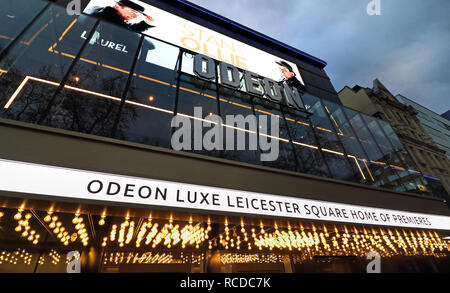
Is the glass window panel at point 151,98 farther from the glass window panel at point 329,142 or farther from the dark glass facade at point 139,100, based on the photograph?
the glass window panel at point 329,142

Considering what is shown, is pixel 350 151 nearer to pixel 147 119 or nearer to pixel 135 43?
pixel 147 119

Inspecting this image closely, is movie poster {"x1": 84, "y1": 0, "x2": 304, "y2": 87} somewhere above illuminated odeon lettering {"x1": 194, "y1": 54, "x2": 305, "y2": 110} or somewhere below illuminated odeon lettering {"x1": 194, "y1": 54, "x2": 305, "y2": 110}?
above

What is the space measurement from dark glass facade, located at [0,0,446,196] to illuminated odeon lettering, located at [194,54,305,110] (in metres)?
0.25

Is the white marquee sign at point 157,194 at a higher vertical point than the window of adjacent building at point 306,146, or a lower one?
lower

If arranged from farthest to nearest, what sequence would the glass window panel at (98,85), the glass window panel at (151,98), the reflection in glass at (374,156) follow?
the reflection in glass at (374,156) < the glass window panel at (151,98) < the glass window panel at (98,85)

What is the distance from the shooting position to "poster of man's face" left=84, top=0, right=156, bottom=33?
7.55m

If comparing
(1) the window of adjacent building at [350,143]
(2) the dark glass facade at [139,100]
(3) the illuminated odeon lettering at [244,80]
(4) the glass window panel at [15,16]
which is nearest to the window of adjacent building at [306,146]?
(2) the dark glass facade at [139,100]

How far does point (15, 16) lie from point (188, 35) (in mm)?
5508

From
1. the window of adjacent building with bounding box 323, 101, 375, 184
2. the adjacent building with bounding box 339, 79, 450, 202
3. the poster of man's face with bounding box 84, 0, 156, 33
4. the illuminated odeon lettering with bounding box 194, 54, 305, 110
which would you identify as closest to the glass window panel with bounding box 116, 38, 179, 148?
the illuminated odeon lettering with bounding box 194, 54, 305, 110

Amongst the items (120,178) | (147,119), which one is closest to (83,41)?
(147,119)

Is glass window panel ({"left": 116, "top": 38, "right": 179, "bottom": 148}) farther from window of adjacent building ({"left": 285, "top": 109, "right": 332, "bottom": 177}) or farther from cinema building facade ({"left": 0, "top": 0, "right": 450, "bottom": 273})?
window of adjacent building ({"left": 285, "top": 109, "right": 332, "bottom": 177})

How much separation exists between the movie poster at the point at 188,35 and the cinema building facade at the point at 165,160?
3.1 inches

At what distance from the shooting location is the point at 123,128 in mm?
5059

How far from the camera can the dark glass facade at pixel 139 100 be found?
4.69 m
